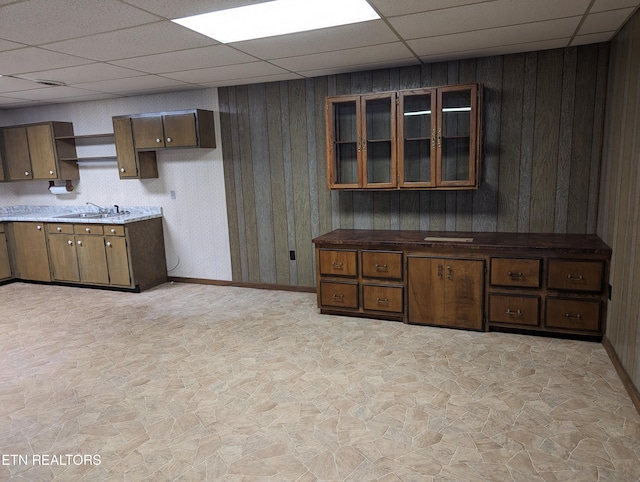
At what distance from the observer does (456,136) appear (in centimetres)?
390

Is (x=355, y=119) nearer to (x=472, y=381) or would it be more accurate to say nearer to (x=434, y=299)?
(x=434, y=299)

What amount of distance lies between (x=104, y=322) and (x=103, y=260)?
1.27 meters

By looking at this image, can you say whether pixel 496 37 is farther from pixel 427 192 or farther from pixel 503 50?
pixel 427 192

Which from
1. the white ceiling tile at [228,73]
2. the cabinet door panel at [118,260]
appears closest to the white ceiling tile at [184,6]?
the white ceiling tile at [228,73]

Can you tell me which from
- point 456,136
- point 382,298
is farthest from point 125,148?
point 456,136

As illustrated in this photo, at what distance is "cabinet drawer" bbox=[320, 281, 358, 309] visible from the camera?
13.6 feet

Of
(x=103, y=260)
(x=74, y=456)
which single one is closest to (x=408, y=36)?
(x=74, y=456)

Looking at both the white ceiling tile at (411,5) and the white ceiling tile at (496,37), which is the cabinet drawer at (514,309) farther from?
the white ceiling tile at (411,5)

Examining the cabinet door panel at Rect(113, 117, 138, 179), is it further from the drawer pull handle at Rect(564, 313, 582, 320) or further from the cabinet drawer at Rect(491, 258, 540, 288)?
the drawer pull handle at Rect(564, 313, 582, 320)

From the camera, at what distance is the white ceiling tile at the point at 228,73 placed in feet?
13.1

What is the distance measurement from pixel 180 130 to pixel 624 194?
4.16 metres

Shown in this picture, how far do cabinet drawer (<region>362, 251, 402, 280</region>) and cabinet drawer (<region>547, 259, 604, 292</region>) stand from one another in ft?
3.87

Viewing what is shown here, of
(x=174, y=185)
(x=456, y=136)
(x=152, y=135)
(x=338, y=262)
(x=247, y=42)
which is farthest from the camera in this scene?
(x=174, y=185)

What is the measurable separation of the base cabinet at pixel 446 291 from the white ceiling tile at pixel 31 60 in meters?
3.14
